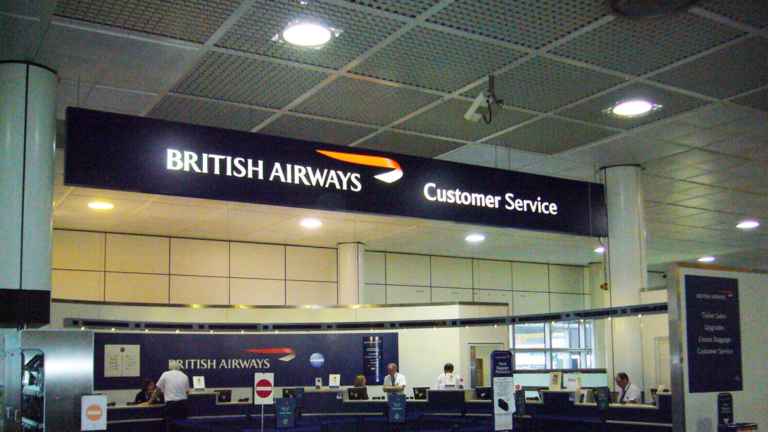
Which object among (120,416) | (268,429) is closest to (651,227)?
(268,429)

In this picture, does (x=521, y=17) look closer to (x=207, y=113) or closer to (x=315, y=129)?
(x=315, y=129)

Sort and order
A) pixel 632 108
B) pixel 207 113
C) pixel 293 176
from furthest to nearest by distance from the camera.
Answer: pixel 632 108 < pixel 207 113 < pixel 293 176

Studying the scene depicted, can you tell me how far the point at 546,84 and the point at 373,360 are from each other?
9.00 meters

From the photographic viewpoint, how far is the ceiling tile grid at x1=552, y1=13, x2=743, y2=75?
18.5ft

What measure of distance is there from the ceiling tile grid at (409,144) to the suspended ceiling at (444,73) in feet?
0.11

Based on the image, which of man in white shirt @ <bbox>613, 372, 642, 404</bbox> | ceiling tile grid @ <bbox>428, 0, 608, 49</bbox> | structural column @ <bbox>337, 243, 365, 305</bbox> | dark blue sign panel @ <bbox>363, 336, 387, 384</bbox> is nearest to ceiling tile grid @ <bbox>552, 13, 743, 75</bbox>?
ceiling tile grid @ <bbox>428, 0, 608, 49</bbox>

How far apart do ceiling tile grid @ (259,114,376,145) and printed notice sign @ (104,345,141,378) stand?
6424mm

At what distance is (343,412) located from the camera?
1223 centimetres

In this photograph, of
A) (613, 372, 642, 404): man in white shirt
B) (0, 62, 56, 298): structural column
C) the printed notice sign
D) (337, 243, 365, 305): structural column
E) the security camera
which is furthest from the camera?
(337, 243, 365, 305): structural column

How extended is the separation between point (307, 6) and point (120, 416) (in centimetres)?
731

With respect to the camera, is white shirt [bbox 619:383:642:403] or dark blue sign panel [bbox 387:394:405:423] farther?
dark blue sign panel [bbox 387:394:405:423]

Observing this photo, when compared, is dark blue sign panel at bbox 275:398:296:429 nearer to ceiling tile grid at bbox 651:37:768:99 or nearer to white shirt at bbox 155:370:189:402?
white shirt at bbox 155:370:189:402

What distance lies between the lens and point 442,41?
19.2 feet

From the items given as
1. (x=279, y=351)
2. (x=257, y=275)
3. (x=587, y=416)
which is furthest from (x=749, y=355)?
(x=257, y=275)
